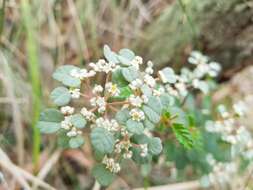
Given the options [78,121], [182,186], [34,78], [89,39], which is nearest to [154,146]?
[78,121]

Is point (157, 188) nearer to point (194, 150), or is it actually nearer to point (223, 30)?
point (194, 150)

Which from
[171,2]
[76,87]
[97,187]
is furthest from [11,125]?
[76,87]

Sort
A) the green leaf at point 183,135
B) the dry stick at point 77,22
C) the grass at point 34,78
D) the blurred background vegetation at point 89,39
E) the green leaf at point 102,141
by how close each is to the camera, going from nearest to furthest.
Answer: the green leaf at point 102,141 → the green leaf at point 183,135 → the grass at point 34,78 → the blurred background vegetation at point 89,39 → the dry stick at point 77,22

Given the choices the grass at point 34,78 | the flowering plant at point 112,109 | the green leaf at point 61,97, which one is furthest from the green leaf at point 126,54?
the grass at point 34,78

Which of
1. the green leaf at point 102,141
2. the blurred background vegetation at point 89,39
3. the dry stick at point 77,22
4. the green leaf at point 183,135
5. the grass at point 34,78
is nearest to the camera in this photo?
the green leaf at point 102,141

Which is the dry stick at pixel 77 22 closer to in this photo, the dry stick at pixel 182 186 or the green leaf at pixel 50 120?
the dry stick at pixel 182 186

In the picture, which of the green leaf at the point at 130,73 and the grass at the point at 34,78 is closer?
the green leaf at the point at 130,73

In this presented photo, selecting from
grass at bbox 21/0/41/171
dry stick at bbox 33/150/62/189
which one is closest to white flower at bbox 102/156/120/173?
grass at bbox 21/0/41/171

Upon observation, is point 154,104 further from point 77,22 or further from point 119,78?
point 77,22
